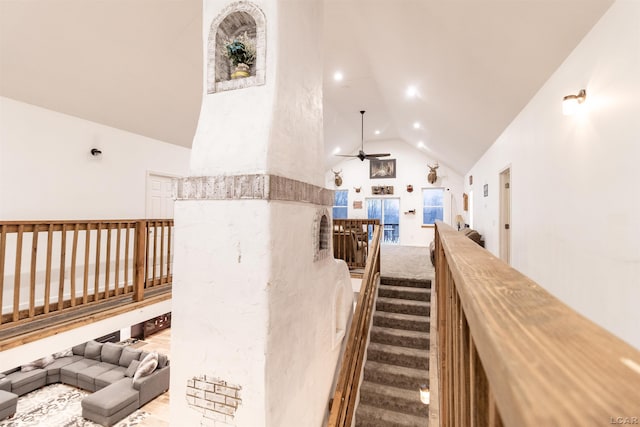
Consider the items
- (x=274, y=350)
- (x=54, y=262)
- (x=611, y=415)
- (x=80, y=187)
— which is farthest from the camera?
(x=80, y=187)

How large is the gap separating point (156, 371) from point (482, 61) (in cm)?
704

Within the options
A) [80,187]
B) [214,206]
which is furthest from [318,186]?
[80,187]

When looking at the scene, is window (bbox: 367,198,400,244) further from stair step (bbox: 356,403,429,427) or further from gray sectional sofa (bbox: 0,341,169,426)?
gray sectional sofa (bbox: 0,341,169,426)

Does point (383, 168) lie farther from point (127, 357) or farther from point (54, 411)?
point (54, 411)

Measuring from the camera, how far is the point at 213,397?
6.77ft

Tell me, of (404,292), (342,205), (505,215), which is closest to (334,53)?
(505,215)

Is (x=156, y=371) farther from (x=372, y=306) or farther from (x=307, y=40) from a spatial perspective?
(x=307, y=40)

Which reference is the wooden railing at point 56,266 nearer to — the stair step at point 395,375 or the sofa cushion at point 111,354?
the sofa cushion at point 111,354

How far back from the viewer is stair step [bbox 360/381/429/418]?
11.8 feet

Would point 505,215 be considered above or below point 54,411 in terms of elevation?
above

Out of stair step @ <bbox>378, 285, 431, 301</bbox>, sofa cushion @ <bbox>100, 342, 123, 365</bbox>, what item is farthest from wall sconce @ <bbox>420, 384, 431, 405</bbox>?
sofa cushion @ <bbox>100, 342, 123, 365</bbox>

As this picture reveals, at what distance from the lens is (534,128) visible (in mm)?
3365

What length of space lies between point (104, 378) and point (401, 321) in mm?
5656

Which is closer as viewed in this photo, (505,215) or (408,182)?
(505,215)
